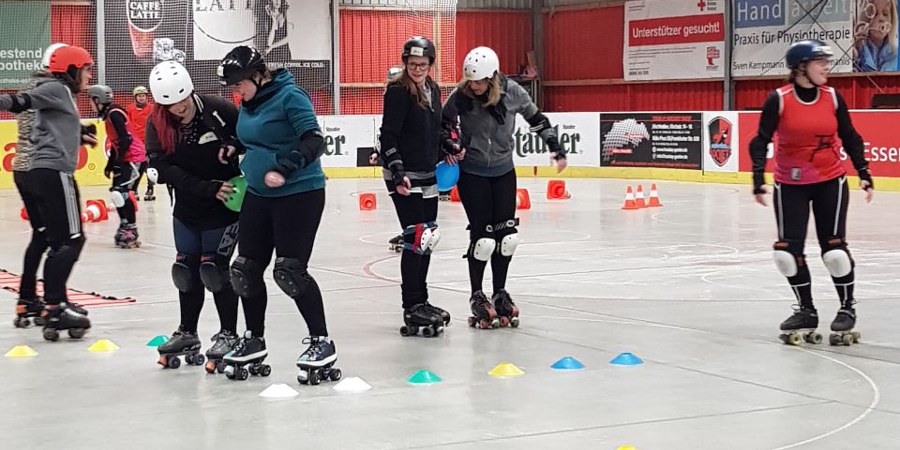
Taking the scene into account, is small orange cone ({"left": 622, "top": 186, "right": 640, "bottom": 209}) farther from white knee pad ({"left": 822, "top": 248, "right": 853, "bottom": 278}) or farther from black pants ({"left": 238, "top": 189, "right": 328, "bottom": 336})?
black pants ({"left": 238, "top": 189, "right": 328, "bottom": 336})

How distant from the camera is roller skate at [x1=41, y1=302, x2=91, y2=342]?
8.42m

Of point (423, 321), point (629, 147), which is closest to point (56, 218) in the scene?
point (423, 321)

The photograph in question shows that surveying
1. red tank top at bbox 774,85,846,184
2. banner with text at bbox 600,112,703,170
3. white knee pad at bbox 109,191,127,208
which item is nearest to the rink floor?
red tank top at bbox 774,85,846,184

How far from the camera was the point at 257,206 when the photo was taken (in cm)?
691

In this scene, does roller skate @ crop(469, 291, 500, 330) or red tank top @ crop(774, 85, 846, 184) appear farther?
roller skate @ crop(469, 291, 500, 330)

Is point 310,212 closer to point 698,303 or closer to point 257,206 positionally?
point 257,206

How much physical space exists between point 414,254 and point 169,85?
2163mm

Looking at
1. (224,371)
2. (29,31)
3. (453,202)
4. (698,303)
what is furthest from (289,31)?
(224,371)

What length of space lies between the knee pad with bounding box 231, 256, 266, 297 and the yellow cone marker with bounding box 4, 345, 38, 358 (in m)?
1.74

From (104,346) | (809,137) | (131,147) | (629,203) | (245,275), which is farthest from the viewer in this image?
(629,203)

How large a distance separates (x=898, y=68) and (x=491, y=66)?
20.1 meters

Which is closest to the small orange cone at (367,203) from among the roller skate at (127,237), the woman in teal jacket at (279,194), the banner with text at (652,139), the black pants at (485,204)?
the roller skate at (127,237)

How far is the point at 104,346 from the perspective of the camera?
814cm

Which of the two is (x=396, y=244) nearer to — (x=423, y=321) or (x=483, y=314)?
(x=483, y=314)
